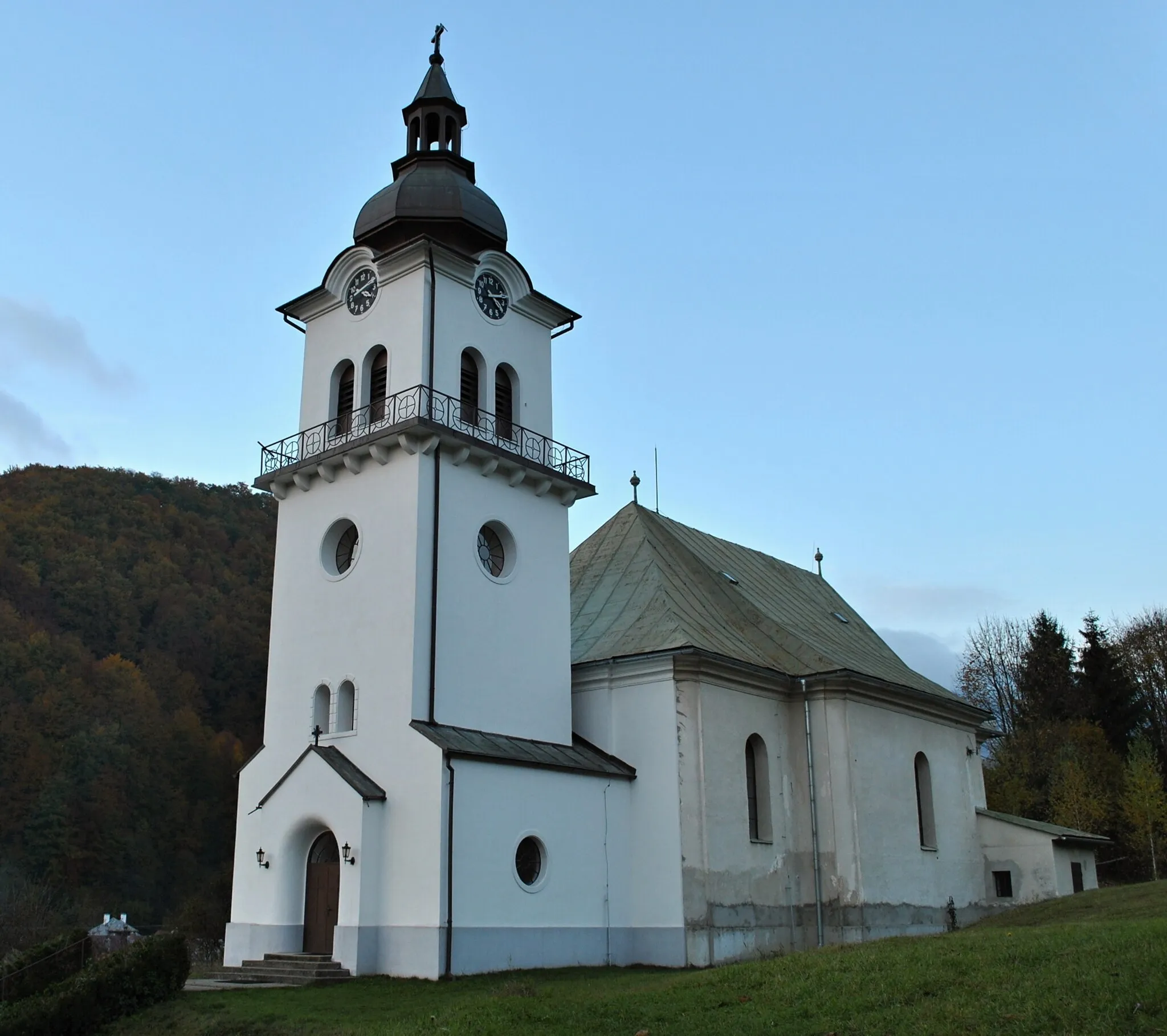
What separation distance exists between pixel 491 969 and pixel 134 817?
174ft

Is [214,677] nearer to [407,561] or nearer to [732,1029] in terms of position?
[407,561]

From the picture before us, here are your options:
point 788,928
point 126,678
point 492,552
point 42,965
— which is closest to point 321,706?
point 492,552

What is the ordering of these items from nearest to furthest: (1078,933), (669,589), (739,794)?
(1078,933)
(739,794)
(669,589)

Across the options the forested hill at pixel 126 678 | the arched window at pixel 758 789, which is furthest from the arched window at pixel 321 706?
the forested hill at pixel 126 678

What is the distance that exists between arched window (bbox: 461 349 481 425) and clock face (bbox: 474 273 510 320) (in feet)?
3.84

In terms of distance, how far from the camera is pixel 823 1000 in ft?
43.4

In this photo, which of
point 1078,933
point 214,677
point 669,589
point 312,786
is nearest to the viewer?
point 1078,933

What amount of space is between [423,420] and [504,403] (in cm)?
375

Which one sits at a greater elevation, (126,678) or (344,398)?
(126,678)

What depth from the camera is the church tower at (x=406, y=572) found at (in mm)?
20875

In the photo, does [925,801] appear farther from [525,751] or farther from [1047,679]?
[1047,679]

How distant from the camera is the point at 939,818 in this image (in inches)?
1196

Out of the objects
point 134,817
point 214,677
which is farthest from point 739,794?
point 214,677

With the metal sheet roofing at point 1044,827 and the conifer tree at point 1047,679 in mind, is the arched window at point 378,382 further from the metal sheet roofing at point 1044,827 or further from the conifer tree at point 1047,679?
the conifer tree at point 1047,679
